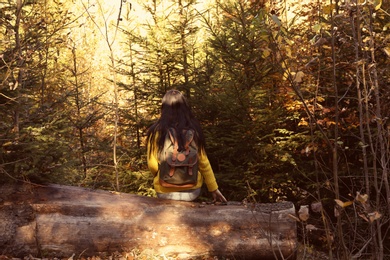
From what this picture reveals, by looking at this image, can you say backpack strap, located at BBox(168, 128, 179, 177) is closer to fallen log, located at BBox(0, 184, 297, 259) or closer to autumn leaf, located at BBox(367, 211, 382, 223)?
→ fallen log, located at BBox(0, 184, 297, 259)

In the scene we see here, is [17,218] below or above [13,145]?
below

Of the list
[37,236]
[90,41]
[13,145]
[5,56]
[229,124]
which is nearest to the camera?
[37,236]

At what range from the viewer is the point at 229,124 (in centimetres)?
845

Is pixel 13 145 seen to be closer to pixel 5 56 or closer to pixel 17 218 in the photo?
pixel 17 218

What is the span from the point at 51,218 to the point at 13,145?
1.03m

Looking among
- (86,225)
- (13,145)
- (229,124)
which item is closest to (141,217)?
(86,225)

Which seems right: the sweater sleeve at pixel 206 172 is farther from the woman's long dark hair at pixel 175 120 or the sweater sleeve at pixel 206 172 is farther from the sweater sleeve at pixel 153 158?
the sweater sleeve at pixel 153 158

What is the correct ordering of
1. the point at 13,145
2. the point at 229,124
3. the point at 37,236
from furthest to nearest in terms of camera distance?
the point at 229,124
the point at 13,145
the point at 37,236

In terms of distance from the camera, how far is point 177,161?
486 centimetres

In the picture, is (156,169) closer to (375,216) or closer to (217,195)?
(217,195)

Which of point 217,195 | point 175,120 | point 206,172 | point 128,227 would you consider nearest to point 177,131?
point 175,120

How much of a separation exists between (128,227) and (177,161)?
0.95 m

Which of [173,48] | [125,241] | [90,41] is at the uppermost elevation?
[90,41]

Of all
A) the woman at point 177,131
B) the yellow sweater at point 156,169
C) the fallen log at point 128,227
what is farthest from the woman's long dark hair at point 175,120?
the fallen log at point 128,227
